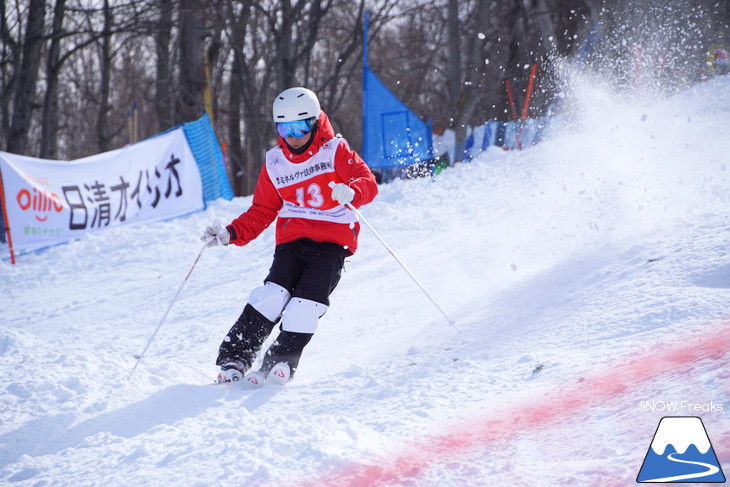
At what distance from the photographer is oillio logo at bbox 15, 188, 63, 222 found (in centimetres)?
894

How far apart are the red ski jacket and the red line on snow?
5.25 ft

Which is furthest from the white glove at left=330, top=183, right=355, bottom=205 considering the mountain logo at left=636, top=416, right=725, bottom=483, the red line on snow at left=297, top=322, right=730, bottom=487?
the mountain logo at left=636, top=416, right=725, bottom=483

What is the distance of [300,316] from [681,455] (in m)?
2.07

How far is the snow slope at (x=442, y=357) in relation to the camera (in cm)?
244

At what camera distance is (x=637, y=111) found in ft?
29.1

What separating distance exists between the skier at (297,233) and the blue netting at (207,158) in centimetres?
718

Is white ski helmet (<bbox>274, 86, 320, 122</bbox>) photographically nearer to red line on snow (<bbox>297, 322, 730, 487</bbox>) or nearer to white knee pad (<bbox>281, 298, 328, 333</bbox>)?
white knee pad (<bbox>281, 298, 328, 333</bbox>)

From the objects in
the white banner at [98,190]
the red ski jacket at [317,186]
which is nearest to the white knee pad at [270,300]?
the red ski jacket at [317,186]

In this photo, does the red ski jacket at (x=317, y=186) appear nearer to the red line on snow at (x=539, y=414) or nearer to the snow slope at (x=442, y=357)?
the snow slope at (x=442, y=357)

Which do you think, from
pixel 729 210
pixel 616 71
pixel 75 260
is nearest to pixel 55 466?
pixel 729 210

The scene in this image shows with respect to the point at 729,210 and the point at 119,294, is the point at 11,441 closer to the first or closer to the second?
the point at 119,294

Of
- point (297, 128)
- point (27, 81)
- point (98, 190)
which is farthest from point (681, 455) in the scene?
point (27, 81)

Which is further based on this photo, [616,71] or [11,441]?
[616,71]

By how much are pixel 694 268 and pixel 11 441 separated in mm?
3512
